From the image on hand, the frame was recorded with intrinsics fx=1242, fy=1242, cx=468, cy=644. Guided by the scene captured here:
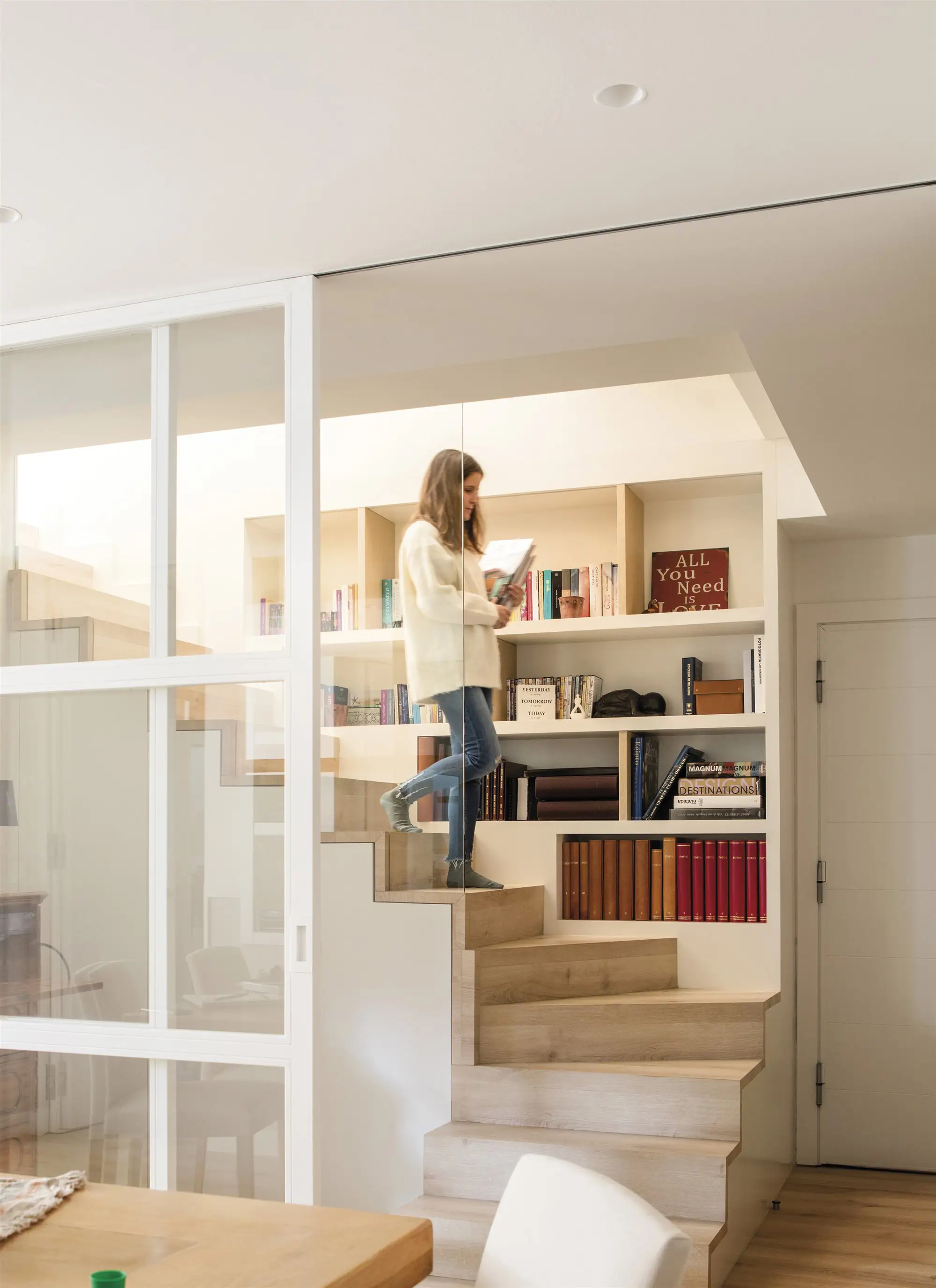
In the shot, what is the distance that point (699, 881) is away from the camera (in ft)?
15.8

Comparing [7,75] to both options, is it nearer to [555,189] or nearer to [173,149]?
[173,149]

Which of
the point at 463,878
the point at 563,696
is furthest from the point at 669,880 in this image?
the point at 463,878

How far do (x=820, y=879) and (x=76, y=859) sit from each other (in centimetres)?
325

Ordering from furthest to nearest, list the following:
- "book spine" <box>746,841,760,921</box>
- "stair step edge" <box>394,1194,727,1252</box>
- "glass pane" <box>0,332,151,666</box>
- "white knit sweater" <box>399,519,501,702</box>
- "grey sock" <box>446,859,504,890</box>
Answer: "book spine" <box>746,841,760,921</box>, "grey sock" <box>446,859,504,890</box>, "white knit sweater" <box>399,519,501,702</box>, "stair step edge" <box>394,1194,727,1252</box>, "glass pane" <box>0,332,151,666</box>

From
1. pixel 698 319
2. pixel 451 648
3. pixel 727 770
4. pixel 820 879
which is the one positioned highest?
pixel 698 319

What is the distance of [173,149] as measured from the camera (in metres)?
2.32

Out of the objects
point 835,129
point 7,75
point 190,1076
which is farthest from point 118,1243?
point 835,129

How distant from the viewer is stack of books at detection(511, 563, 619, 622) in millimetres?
5102

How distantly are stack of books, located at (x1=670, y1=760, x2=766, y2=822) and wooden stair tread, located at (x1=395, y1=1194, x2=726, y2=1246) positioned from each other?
5.58 ft

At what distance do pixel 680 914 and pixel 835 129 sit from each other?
129 inches

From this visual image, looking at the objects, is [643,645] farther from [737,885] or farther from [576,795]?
[737,885]

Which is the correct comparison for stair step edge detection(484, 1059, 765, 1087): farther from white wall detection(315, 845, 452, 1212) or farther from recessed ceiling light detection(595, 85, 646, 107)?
recessed ceiling light detection(595, 85, 646, 107)

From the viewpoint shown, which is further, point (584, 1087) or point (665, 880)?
point (665, 880)

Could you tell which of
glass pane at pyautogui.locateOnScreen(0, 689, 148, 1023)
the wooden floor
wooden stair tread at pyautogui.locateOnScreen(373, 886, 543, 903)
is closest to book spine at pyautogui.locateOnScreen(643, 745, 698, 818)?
wooden stair tread at pyautogui.locateOnScreen(373, 886, 543, 903)
